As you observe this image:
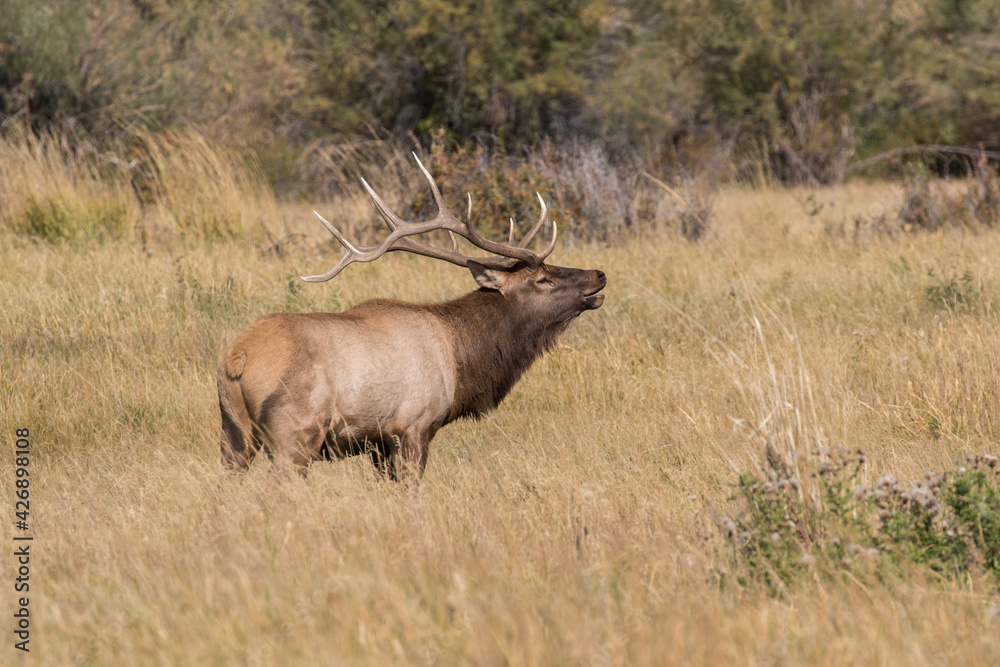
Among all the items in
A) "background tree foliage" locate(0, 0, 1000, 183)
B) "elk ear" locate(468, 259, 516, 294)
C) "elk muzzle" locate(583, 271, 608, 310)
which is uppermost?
"elk ear" locate(468, 259, 516, 294)

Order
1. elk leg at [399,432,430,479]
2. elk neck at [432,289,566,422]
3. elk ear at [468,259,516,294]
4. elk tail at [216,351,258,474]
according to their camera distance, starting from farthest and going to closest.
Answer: elk ear at [468,259,516,294] < elk neck at [432,289,566,422] < elk leg at [399,432,430,479] < elk tail at [216,351,258,474]

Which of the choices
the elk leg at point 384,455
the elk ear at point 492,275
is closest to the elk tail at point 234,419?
the elk leg at point 384,455

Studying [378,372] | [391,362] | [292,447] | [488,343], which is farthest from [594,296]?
[292,447]

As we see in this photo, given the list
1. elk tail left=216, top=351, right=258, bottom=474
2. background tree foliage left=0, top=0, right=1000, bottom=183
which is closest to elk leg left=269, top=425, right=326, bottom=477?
elk tail left=216, top=351, right=258, bottom=474

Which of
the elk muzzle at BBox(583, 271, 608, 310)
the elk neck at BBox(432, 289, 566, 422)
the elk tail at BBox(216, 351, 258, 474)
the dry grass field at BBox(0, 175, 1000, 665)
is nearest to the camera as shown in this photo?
the dry grass field at BBox(0, 175, 1000, 665)

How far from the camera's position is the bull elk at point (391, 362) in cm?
440

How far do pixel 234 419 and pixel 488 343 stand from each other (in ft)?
4.99

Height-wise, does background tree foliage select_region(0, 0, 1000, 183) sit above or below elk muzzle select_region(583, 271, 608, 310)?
below

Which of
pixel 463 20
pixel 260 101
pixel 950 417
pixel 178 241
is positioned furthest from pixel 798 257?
pixel 260 101

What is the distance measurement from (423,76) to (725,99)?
7457 mm

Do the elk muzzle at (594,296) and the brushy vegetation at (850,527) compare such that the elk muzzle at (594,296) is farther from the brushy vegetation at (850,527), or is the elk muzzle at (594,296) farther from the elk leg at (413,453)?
the brushy vegetation at (850,527)

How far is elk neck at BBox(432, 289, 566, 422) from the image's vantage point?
17.3ft

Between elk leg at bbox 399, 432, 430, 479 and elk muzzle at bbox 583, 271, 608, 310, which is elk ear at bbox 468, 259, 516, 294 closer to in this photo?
elk muzzle at bbox 583, 271, 608, 310

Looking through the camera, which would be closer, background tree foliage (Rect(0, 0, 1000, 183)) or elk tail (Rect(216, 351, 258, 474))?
elk tail (Rect(216, 351, 258, 474))
